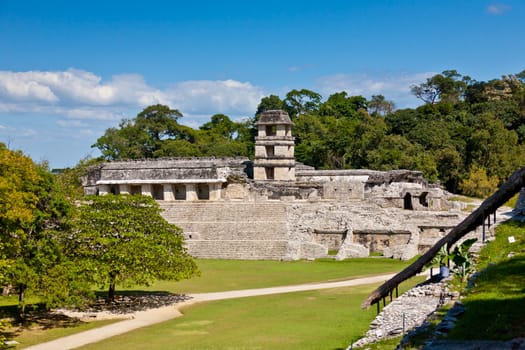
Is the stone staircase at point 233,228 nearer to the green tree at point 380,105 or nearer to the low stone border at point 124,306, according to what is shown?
the low stone border at point 124,306

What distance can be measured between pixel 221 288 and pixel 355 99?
5505cm

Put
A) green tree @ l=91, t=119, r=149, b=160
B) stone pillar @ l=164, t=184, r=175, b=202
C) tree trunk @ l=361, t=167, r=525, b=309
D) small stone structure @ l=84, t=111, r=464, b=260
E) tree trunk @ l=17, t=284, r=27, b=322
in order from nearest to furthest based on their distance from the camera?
1. tree trunk @ l=361, t=167, r=525, b=309
2. tree trunk @ l=17, t=284, r=27, b=322
3. small stone structure @ l=84, t=111, r=464, b=260
4. stone pillar @ l=164, t=184, r=175, b=202
5. green tree @ l=91, t=119, r=149, b=160

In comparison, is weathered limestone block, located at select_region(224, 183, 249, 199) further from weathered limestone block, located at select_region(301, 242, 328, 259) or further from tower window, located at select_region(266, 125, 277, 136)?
weathered limestone block, located at select_region(301, 242, 328, 259)

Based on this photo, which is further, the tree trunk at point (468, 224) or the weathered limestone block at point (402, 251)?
the weathered limestone block at point (402, 251)

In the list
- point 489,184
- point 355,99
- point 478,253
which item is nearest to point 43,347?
point 478,253

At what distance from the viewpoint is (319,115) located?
245ft

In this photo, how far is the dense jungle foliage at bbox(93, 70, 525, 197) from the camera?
50781mm

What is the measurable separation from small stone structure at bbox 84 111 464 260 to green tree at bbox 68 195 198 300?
1103cm

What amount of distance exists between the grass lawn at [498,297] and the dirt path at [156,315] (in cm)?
1078

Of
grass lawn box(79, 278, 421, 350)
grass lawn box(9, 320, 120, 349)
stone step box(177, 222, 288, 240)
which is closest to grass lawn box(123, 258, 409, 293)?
stone step box(177, 222, 288, 240)

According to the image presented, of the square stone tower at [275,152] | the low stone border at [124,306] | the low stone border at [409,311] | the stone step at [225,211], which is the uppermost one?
the square stone tower at [275,152]

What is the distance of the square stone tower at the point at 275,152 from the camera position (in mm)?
45375

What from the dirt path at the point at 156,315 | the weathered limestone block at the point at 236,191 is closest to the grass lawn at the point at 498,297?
the dirt path at the point at 156,315

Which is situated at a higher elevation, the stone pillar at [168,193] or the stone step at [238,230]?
the stone pillar at [168,193]
